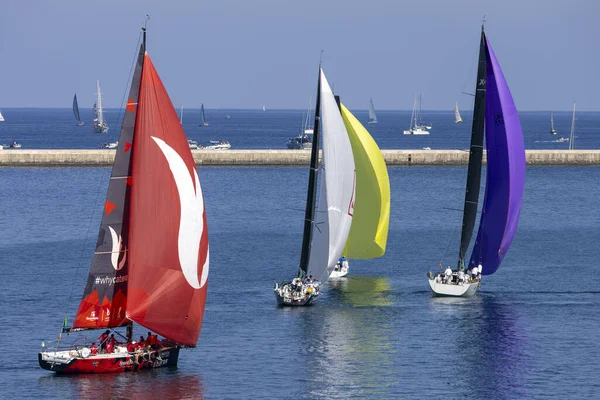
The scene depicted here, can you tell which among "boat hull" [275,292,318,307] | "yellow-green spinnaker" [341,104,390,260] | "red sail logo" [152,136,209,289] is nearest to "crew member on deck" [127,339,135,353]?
"red sail logo" [152,136,209,289]

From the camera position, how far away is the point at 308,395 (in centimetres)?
4297

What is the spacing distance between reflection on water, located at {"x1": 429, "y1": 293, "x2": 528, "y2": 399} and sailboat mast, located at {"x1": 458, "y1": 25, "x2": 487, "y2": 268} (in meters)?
3.41

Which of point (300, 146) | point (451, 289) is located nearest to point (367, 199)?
point (451, 289)

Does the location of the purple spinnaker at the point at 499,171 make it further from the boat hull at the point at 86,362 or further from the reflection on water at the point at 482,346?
the boat hull at the point at 86,362

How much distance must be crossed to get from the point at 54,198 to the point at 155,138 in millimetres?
71420

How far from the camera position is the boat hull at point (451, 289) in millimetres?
60500

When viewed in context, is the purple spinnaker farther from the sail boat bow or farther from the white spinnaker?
the sail boat bow

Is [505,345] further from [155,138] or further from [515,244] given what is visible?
[515,244]

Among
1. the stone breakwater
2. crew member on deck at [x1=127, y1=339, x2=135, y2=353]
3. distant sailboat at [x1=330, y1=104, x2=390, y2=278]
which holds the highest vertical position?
distant sailboat at [x1=330, y1=104, x2=390, y2=278]

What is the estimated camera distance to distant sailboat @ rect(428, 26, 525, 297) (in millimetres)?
61281

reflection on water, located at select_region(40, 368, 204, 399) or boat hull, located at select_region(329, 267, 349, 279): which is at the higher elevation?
boat hull, located at select_region(329, 267, 349, 279)

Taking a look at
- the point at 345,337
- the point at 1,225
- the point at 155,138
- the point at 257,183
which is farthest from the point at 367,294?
the point at 257,183

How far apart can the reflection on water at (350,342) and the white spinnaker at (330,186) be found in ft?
7.38

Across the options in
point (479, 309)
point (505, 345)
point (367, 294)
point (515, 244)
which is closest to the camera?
point (505, 345)
